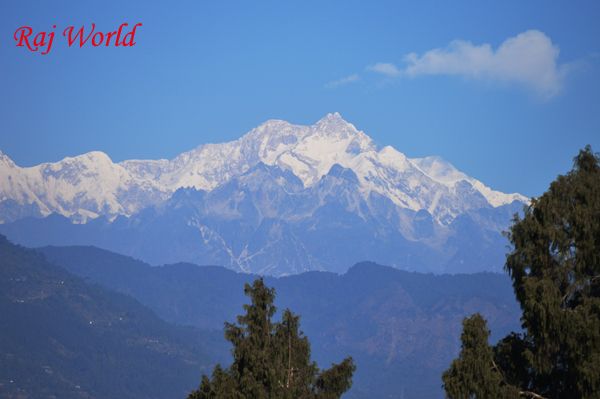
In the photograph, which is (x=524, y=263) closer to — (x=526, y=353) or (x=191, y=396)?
(x=526, y=353)

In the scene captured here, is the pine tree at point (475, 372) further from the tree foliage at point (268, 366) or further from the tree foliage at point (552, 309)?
the tree foliage at point (268, 366)

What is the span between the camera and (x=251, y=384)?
136ft

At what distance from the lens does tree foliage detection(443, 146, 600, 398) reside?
36.5 metres

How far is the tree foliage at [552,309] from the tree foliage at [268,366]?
24.9 feet

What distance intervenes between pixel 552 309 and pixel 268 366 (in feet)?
37.4

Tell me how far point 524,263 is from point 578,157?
5.20m

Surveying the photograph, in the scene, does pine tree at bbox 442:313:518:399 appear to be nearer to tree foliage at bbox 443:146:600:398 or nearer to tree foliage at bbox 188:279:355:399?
tree foliage at bbox 443:146:600:398

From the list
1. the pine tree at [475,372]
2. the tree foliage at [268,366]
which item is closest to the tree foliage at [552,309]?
the pine tree at [475,372]

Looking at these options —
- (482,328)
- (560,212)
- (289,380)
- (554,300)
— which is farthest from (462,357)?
(289,380)

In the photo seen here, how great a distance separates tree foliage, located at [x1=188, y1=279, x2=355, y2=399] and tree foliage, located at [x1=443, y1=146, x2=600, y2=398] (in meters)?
7.60

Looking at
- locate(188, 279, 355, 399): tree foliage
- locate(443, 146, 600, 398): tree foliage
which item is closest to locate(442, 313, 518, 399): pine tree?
locate(443, 146, 600, 398): tree foliage

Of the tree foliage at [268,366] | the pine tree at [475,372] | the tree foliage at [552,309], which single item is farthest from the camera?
the tree foliage at [268,366]

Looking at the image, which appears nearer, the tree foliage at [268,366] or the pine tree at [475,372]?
the pine tree at [475,372]

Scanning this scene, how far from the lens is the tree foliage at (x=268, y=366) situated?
138ft
